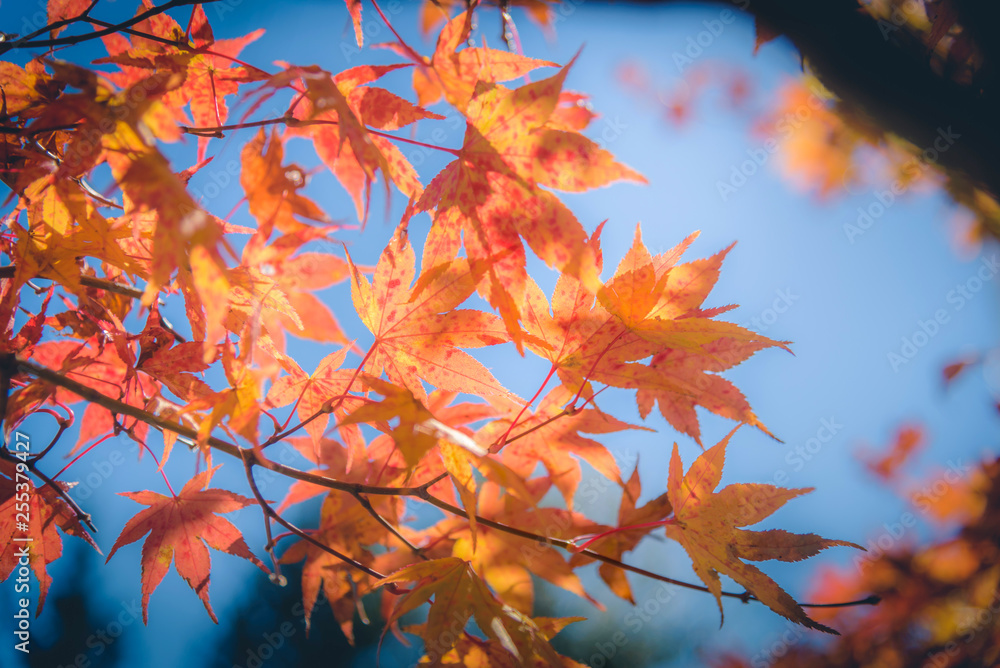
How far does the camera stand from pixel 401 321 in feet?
2.27

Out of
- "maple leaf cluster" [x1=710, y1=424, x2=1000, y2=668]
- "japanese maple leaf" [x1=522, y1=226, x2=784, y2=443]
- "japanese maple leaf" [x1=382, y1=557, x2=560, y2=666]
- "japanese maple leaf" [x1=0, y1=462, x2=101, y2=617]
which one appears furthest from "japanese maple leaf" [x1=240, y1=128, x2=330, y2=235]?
"maple leaf cluster" [x1=710, y1=424, x2=1000, y2=668]

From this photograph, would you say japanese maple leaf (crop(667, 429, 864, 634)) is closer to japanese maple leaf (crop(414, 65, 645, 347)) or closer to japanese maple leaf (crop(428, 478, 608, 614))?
japanese maple leaf (crop(428, 478, 608, 614))

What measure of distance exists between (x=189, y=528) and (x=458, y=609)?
0.52 m

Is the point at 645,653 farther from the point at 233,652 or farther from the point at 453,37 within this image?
the point at 453,37

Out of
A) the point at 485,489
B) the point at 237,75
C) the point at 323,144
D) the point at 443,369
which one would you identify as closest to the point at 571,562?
the point at 485,489

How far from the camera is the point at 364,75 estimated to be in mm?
691

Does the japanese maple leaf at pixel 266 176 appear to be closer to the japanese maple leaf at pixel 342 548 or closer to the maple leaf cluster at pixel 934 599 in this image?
the japanese maple leaf at pixel 342 548

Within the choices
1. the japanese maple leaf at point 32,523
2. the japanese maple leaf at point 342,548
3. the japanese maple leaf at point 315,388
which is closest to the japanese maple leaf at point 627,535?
the japanese maple leaf at point 342,548

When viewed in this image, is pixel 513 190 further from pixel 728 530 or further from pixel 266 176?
pixel 728 530

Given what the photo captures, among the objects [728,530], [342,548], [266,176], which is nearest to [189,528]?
[342,548]

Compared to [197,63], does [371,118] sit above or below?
below

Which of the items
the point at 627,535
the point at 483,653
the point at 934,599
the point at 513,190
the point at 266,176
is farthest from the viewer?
the point at 934,599

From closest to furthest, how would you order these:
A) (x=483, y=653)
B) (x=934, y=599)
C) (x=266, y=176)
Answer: (x=266, y=176)
(x=483, y=653)
(x=934, y=599)

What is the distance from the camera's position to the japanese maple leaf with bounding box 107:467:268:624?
0.78 metres
